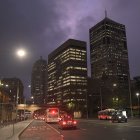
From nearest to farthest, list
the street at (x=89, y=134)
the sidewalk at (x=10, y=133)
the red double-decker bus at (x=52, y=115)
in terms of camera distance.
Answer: the street at (x=89, y=134) < the sidewalk at (x=10, y=133) < the red double-decker bus at (x=52, y=115)

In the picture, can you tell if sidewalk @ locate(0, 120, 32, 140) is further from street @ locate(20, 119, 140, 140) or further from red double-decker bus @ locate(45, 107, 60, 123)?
red double-decker bus @ locate(45, 107, 60, 123)

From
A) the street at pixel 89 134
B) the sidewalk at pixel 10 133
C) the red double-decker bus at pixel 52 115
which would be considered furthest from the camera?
the red double-decker bus at pixel 52 115

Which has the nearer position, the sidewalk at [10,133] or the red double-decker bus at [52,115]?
the sidewalk at [10,133]

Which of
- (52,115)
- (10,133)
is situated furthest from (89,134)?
(52,115)

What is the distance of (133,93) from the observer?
110 meters

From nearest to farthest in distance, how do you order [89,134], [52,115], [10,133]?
[89,134], [10,133], [52,115]

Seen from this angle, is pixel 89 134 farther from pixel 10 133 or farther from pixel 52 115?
pixel 52 115

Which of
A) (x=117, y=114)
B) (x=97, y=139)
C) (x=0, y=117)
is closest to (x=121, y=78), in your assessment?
(x=0, y=117)

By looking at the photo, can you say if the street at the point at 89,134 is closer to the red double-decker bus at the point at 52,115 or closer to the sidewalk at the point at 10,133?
the sidewalk at the point at 10,133

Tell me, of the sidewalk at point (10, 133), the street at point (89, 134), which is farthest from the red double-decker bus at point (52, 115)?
the street at point (89, 134)

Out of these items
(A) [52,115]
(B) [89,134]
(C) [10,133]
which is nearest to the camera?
(B) [89,134]

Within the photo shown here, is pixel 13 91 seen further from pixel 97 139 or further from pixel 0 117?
pixel 97 139

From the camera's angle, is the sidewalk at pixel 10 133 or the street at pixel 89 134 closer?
the street at pixel 89 134

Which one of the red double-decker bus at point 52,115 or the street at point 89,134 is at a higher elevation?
the red double-decker bus at point 52,115
